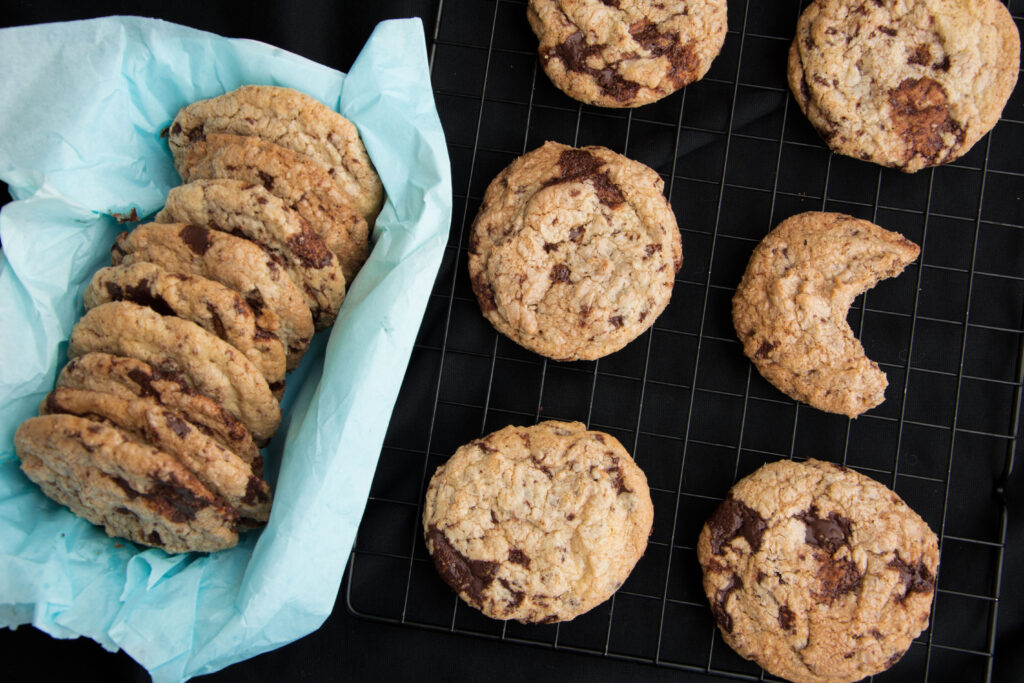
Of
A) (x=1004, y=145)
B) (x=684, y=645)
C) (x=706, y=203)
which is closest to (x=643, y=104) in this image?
(x=706, y=203)

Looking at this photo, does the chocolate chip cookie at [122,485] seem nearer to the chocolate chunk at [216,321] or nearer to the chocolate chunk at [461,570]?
the chocolate chunk at [216,321]

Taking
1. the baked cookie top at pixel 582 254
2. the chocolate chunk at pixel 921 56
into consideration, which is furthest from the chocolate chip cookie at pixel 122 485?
the chocolate chunk at pixel 921 56

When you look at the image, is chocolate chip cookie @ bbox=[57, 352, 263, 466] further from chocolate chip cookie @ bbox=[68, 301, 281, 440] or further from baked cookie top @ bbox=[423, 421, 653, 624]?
baked cookie top @ bbox=[423, 421, 653, 624]

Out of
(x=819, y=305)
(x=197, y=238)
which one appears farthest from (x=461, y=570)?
(x=819, y=305)

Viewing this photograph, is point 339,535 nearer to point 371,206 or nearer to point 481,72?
point 371,206

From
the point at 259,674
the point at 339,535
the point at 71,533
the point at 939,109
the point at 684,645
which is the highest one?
the point at 939,109

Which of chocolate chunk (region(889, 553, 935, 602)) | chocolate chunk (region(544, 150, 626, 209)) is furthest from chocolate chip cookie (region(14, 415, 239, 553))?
chocolate chunk (region(889, 553, 935, 602))
